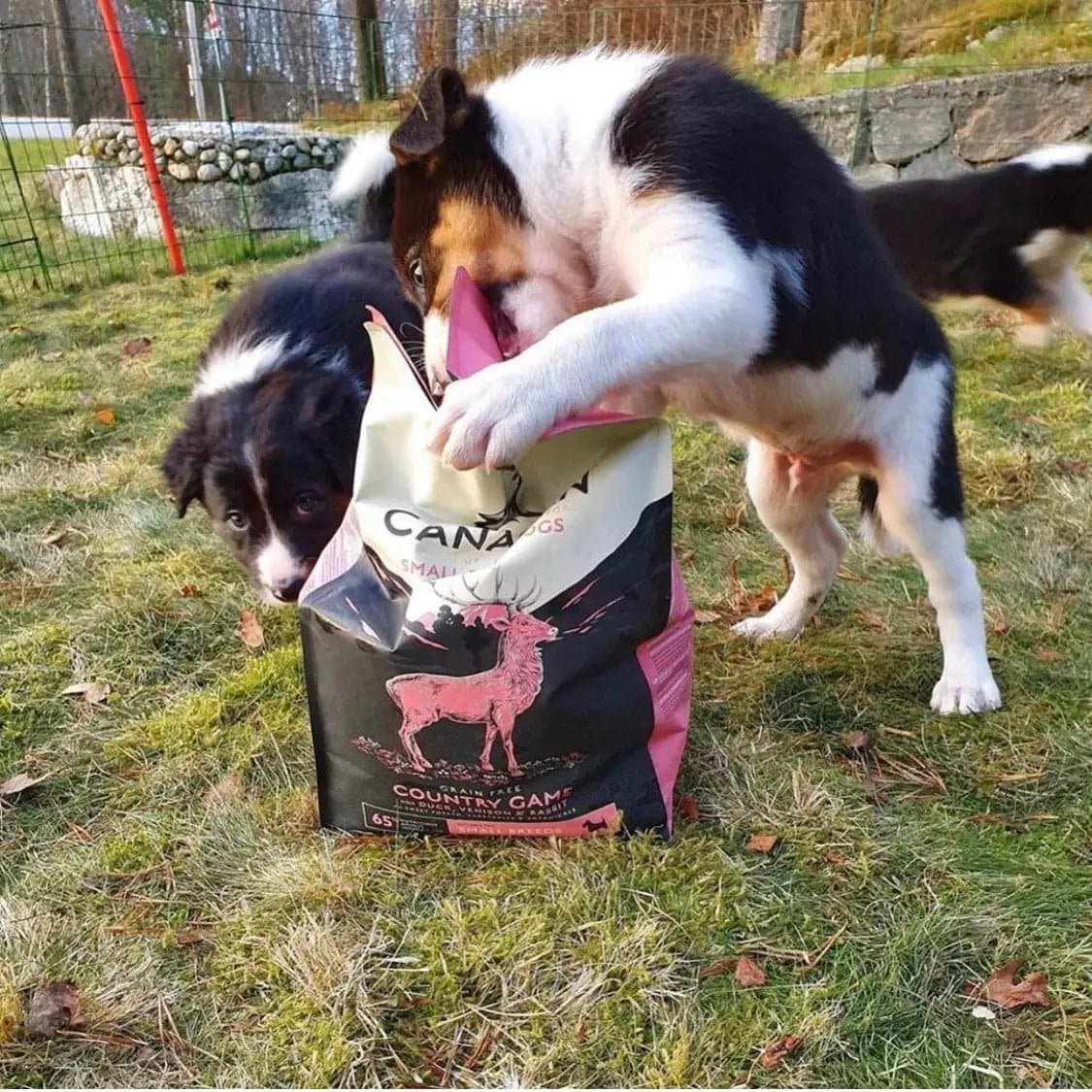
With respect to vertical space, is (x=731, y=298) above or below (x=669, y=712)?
above

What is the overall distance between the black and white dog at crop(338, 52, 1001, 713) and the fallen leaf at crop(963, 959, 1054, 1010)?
94 centimetres

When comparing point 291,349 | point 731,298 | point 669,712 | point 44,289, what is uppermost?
point 731,298

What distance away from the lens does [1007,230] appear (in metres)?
5.83

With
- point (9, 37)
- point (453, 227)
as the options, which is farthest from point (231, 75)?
point (453, 227)

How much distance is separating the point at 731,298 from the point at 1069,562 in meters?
2.13

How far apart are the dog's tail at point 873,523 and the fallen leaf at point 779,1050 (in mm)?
1502

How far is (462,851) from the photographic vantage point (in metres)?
2.20

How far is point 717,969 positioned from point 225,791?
123cm

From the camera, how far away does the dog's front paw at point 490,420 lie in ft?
5.98

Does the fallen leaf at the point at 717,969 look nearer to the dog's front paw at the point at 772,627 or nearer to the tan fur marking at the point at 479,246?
the dog's front paw at the point at 772,627

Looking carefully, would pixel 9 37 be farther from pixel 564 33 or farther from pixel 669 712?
pixel 669 712

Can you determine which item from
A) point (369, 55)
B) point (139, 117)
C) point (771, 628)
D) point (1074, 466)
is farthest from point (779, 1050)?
point (369, 55)

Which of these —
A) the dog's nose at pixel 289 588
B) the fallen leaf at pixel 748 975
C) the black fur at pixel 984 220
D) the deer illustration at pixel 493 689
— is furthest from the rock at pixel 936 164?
the fallen leaf at pixel 748 975

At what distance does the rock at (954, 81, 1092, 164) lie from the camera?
972cm
